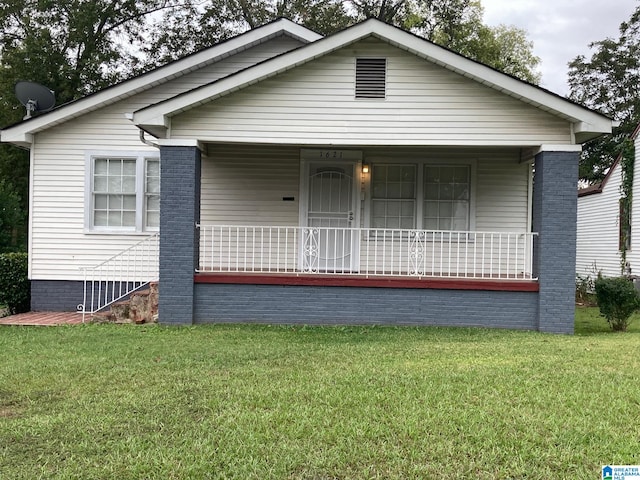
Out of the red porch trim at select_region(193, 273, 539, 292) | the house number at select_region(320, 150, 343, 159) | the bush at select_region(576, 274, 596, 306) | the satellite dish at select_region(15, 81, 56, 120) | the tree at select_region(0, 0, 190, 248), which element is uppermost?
the tree at select_region(0, 0, 190, 248)

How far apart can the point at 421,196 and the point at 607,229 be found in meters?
10.9

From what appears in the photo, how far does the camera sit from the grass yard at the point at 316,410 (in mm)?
3424

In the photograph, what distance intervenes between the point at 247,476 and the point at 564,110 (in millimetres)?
7533

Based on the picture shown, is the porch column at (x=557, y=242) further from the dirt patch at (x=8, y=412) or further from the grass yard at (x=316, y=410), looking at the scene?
the dirt patch at (x=8, y=412)

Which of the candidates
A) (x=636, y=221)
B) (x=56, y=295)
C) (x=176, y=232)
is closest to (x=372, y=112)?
(x=176, y=232)

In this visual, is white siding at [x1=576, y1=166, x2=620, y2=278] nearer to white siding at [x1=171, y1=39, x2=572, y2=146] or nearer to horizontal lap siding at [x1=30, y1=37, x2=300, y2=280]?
Result: white siding at [x1=171, y1=39, x2=572, y2=146]

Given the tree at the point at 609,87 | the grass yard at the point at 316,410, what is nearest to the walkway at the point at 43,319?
the grass yard at the point at 316,410

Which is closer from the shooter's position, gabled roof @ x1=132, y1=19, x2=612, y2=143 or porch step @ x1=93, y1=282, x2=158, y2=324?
gabled roof @ x1=132, y1=19, x2=612, y2=143

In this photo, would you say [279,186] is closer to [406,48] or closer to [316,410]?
[406,48]

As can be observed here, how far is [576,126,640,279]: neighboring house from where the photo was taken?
16.1m

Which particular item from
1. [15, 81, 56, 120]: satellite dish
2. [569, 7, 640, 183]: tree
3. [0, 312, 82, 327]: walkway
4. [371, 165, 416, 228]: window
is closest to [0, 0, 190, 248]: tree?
[15, 81, 56, 120]: satellite dish

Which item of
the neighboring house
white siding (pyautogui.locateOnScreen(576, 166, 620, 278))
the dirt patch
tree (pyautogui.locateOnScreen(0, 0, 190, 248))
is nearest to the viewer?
A: the dirt patch

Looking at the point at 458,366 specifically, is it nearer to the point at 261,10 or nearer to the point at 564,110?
the point at 564,110

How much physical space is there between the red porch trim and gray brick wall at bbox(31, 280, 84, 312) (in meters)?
3.55
